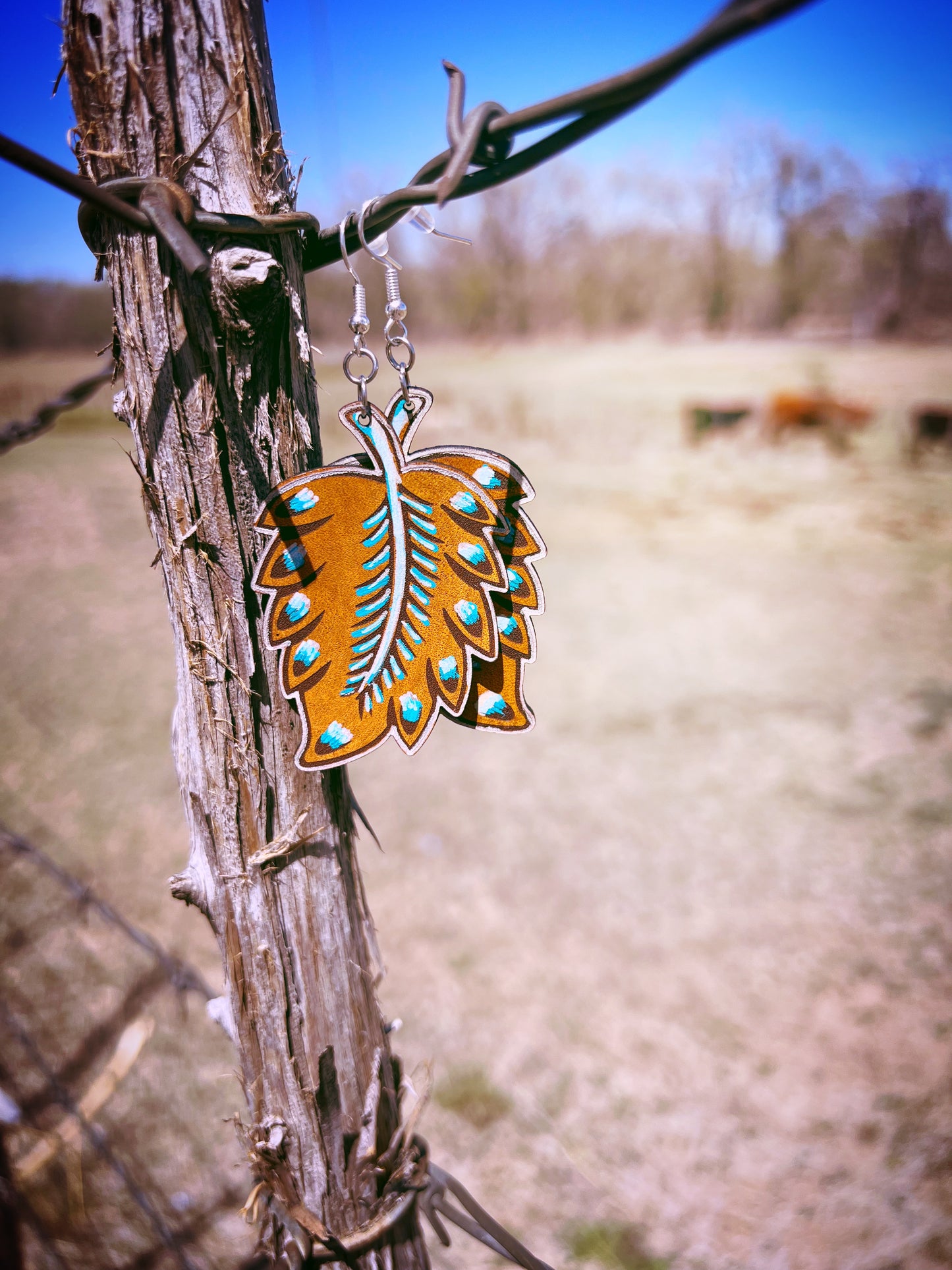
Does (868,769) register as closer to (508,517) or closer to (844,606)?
(844,606)

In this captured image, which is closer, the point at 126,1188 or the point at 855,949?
the point at 126,1188

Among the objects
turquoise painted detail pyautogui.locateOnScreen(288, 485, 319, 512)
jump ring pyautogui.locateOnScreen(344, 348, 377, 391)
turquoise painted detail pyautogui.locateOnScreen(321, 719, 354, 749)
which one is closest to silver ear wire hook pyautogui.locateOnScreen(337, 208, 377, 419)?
jump ring pyautogui.locateOnScreen(344, 348, 377, 391)

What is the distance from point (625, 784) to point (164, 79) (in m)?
3.68

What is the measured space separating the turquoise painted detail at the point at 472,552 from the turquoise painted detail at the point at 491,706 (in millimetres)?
162


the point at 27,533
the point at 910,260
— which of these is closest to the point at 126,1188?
the point at 27,533

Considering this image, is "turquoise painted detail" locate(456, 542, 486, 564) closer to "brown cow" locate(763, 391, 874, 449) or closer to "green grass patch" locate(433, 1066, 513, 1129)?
"green grass patch" locate(433, 1066, 513, 1129)

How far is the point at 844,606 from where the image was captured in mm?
6039

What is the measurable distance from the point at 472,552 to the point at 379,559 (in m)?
0.10

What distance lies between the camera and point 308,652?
820mm

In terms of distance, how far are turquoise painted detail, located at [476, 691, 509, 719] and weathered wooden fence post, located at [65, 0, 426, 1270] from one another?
21 centimetres

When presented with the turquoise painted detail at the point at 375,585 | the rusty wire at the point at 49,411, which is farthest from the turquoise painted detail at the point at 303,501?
the rusty wire at the point at 49,411

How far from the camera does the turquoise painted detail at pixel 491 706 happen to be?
2.96 ft

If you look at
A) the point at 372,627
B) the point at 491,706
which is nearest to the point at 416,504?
the point at 372,627

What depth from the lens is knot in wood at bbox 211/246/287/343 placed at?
68 cm
